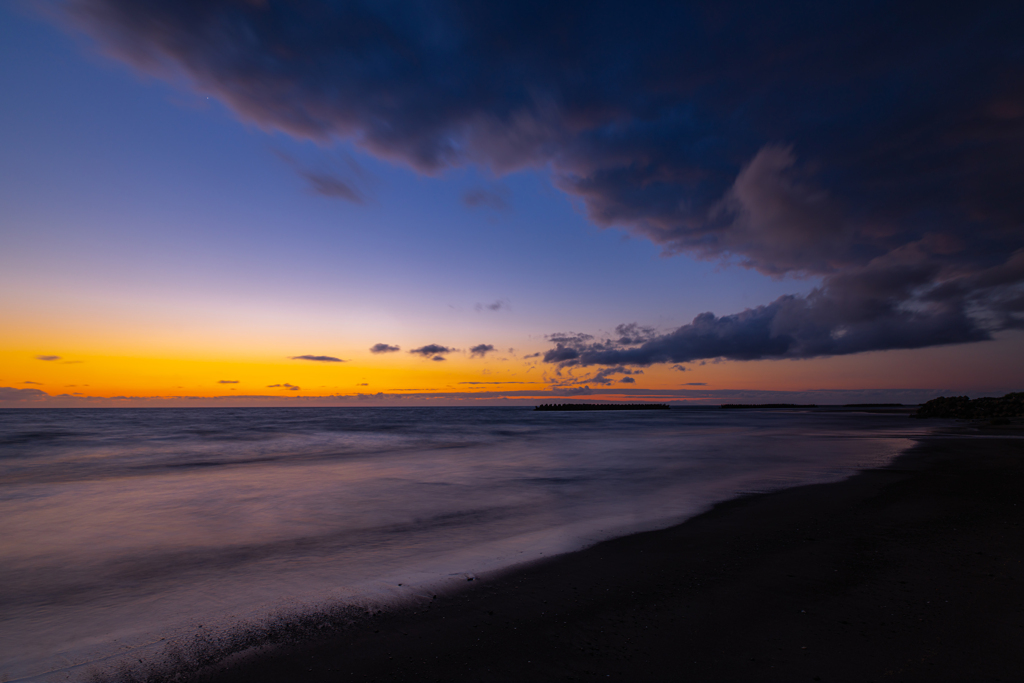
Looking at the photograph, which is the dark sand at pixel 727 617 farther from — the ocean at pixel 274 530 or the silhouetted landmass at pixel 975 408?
the silhouetted landmass at pixel 975 408

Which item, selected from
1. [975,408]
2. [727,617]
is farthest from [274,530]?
[975,408]

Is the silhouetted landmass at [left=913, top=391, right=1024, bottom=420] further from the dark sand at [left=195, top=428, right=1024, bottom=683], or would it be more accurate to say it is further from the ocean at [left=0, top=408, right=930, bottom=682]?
the dark sand at [left=195, top=428, right=1024, bottom=683]

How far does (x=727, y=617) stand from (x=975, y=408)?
60.9 metres

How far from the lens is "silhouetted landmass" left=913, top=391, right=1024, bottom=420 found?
41188 millimetres

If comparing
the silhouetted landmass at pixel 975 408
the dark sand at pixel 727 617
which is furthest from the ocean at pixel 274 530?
the silhouetted landmass at pixel 975 408

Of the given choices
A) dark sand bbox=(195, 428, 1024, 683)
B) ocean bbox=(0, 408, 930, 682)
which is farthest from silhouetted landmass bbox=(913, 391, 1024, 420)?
dark sand bbox=(195, 428, 1024, 683)

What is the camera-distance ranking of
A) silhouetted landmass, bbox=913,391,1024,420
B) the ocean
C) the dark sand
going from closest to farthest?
1. the dark sand
2. the ocean
3. silhouetted landmass, bbox=913,391,1024,420

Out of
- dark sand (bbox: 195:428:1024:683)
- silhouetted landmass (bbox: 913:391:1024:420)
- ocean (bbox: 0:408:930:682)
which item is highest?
silhouetted landmass (bbox: 913:391:1024:420)

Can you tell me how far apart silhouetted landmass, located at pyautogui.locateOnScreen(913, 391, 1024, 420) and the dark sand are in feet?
166

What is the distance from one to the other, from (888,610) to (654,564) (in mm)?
2294

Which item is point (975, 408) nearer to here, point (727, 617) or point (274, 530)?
point (727, 617)

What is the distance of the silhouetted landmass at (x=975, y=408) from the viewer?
41.2 metres

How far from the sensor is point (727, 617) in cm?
416

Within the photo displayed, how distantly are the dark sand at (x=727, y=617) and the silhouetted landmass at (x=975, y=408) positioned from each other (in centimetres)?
5053
